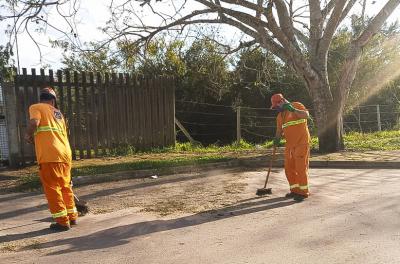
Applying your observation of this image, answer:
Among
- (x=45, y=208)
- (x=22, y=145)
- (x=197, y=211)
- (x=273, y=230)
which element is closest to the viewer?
(x=273, y=230)

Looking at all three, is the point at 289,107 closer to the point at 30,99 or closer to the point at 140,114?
the point at 30,99

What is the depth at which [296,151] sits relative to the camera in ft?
24.3

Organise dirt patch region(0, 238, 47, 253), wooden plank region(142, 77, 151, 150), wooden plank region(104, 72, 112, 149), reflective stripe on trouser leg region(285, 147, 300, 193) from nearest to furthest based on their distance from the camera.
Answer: dirt patch region(0, 238, 47, 253)
reflective stripe on trouser leg region(285, 147, 300, 193)
wooden plank region(104, 72, 112, 149)
wooden plank region(142, 77, 151, 150)

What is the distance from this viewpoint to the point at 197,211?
22.0 ft

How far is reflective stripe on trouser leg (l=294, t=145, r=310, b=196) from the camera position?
23.9 ft

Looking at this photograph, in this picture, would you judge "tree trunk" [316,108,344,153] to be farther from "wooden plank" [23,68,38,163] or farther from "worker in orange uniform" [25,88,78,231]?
"worker in orange uniform" [25,88,78,231]

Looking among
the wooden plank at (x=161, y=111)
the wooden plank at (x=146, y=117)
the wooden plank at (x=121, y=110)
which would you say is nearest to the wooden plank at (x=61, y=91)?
the wooden plank at (x=121, y=110)

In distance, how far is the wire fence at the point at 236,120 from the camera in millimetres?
22531

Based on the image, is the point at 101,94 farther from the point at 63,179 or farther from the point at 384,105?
the point at 384,105

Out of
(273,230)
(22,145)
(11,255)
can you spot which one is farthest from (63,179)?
(22,145)

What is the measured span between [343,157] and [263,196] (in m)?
4.42

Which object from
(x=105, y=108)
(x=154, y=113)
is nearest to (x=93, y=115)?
(x=105, y=108)

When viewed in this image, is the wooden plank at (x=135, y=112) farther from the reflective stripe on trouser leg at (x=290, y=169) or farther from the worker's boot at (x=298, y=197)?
the worker's boot at (x=298, y=197)

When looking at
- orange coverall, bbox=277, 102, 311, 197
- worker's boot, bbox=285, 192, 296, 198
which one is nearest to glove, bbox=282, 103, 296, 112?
orange coverall, bbox=277, 102, 311, 197
